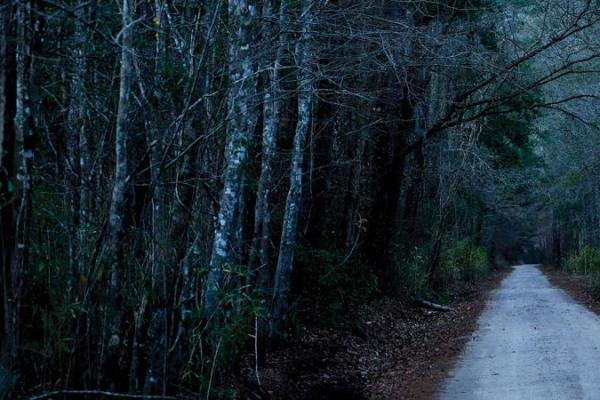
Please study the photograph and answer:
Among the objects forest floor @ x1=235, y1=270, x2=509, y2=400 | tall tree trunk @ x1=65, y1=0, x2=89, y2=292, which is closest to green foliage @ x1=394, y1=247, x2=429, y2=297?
forest floor @ x1=235, y1=270, x2=509, y2=400

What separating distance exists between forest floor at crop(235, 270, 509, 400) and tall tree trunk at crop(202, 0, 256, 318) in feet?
5.93

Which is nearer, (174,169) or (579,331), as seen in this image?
(174,169)

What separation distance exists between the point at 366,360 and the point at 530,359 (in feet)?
9.90

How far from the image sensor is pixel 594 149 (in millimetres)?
27266

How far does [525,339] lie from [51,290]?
1051cm

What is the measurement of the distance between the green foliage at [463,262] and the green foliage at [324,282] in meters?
12.3

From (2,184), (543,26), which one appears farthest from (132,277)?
(543,26)

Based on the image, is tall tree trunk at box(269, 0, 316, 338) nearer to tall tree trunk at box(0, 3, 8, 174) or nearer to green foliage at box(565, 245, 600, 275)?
tall tree trunk at box(0, 3, 8, 174)

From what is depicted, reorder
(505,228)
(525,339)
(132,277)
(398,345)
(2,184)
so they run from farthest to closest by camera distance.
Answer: (505,228), (398,345), (525,339), (132,277), (2,184)

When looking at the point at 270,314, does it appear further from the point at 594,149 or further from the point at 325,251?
the point at 594,149

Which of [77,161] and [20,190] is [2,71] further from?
[77,161]

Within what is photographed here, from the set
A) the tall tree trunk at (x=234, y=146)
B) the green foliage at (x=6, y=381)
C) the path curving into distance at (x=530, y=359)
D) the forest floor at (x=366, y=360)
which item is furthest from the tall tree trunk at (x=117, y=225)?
the path curving into distance at (x=530, y=359)

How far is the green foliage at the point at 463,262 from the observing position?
28.6 meters

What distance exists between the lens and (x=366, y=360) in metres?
13.5
